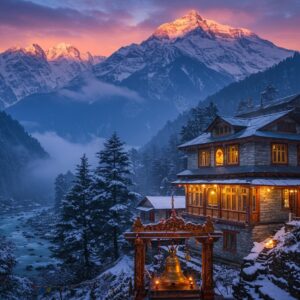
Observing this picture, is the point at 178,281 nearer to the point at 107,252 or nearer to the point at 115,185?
the point at 115,185

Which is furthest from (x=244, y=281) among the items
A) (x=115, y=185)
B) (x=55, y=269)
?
(x=55, y=269)

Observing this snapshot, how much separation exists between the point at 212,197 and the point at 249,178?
648 cm

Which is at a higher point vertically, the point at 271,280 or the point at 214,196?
the point at 214,196

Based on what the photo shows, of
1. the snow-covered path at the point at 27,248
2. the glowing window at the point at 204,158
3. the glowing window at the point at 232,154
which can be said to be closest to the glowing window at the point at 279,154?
the glowing window at the point at 232,154

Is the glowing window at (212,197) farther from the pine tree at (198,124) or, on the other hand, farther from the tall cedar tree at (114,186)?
the pine tree at (198,124)

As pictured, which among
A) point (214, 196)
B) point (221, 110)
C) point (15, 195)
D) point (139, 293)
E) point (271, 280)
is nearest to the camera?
point (139, 293)

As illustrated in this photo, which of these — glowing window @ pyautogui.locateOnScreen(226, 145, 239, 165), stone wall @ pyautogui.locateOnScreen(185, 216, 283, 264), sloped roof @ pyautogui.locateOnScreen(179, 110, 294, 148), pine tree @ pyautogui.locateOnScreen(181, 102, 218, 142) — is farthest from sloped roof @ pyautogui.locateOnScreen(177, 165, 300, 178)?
pine tree @ pyautogui.locateOnScreen(181, 102, 218, 142)

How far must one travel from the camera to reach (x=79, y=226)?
36.7 m

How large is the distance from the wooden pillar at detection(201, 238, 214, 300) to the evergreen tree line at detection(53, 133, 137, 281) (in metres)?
21.8

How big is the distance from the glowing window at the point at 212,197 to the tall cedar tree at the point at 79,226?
11626mm

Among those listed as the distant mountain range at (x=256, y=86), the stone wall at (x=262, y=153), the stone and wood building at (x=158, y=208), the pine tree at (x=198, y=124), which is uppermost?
the distant mountain range at (x=256, y=86)

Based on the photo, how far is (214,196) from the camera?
34.1m

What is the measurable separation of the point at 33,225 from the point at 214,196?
6763 cm

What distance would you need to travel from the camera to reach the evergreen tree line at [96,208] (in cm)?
3606
